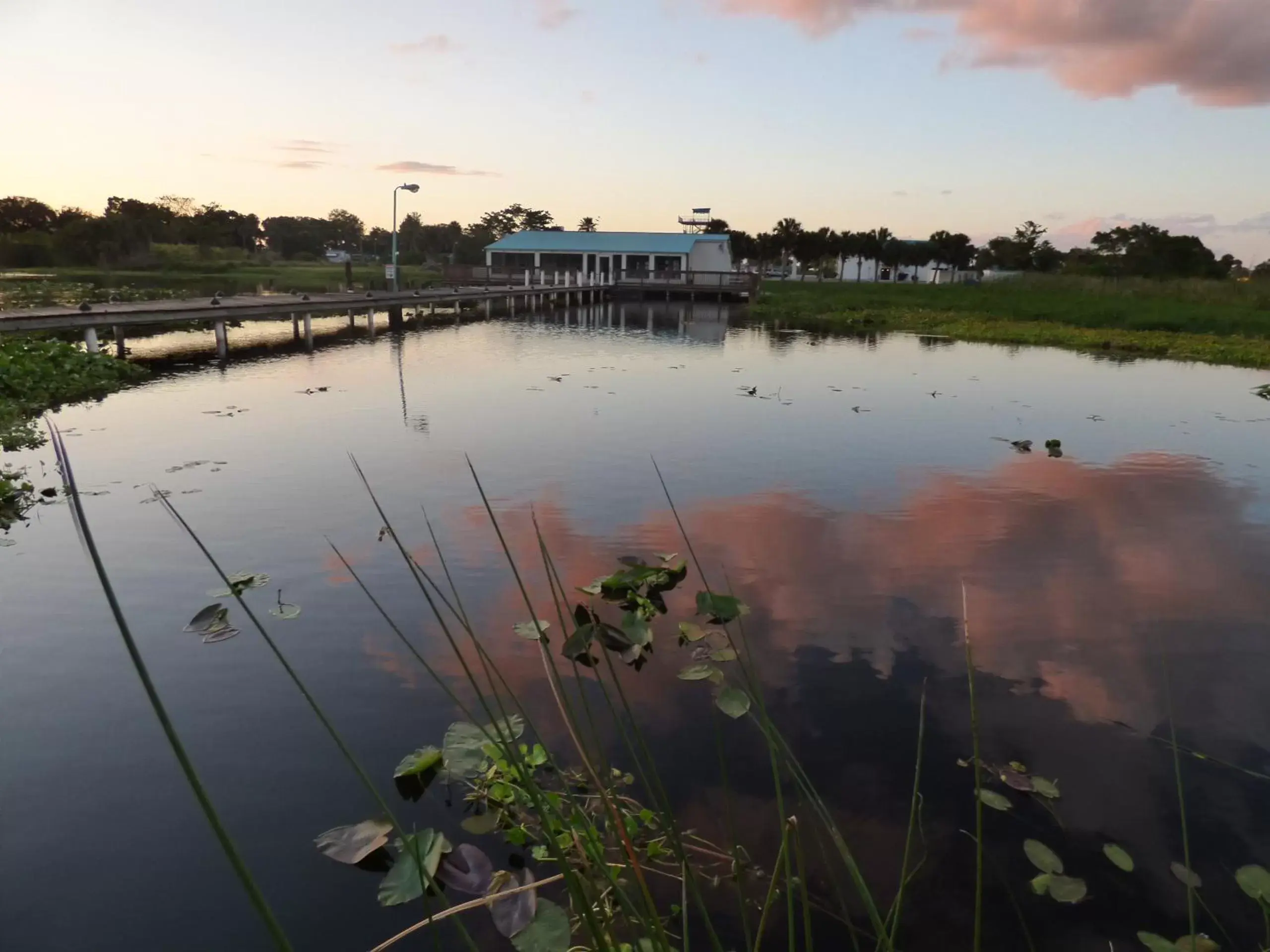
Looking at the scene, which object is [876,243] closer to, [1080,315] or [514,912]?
[1080,315]

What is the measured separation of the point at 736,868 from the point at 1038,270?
89.2 meters

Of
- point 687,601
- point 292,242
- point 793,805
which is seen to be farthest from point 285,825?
point 292,242

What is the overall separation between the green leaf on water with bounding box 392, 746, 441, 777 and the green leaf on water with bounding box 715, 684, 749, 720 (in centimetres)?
154

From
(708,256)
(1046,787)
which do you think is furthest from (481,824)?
(708,256)

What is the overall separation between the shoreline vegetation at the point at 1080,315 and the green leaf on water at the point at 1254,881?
23.1m

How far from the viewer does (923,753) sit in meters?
4.07

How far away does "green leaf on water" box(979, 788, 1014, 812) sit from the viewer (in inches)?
143

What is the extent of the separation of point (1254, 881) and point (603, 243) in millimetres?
51990

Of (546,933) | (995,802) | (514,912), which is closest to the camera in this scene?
(546,933)

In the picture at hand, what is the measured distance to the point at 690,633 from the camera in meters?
5.25

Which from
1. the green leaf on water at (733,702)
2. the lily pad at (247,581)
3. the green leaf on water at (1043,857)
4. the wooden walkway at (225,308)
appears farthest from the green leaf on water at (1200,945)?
the wooden walkway at (225,308)

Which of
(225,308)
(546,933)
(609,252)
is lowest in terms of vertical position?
(546,933)

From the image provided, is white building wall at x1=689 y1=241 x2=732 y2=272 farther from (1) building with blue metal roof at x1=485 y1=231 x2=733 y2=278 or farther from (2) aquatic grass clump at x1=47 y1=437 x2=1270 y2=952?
(2) aquatic grass clump at x1=47 y1=437 x2=1270 y2=952

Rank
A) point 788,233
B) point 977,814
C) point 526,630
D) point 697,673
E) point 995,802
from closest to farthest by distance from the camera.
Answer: point 977,814, point 995,802, point 697,673, point 526,630, point 788,233
